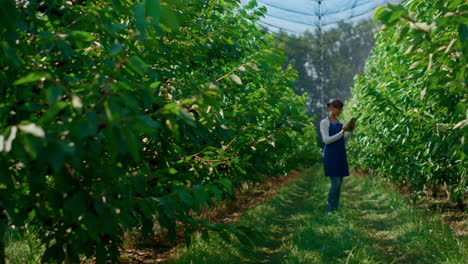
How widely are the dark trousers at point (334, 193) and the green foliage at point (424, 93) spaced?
101 centimetres

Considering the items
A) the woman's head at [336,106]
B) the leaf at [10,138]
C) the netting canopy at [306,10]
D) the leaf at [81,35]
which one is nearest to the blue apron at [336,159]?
the woman's head at [336,106]

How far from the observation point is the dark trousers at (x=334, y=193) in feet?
18.1

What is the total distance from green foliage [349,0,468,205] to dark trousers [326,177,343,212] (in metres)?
1.01

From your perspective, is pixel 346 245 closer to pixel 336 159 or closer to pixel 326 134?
pixel 336 159

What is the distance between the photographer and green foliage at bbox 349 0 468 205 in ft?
5.60

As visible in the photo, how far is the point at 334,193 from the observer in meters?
5.66

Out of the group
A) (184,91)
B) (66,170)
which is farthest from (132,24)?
(66,170)

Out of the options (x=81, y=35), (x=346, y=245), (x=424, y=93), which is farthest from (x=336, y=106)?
(x=81, y=35)

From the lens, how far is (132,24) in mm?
2279

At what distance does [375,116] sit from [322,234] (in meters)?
2.44

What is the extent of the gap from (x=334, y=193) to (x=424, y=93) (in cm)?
378

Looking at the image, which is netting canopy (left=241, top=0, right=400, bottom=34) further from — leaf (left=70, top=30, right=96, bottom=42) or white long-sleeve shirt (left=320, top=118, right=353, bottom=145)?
leaf (left=70, top=30, right=96, bottom=42)

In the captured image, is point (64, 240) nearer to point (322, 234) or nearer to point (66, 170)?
Result: point (66, 170)

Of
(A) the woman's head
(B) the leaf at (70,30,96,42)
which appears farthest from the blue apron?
(B) the leaf at (70,30,96,42)
